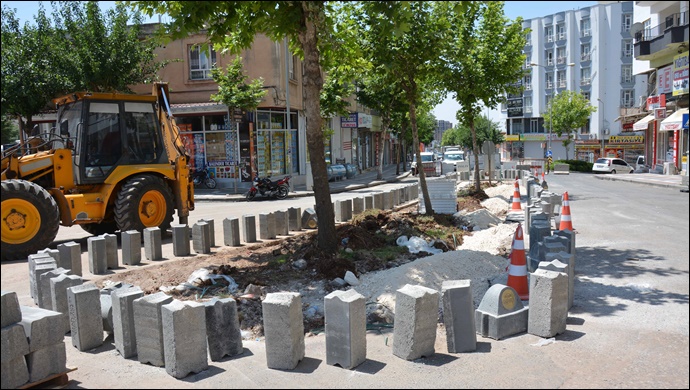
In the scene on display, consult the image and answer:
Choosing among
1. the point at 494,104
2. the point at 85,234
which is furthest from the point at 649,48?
the point at 85,234

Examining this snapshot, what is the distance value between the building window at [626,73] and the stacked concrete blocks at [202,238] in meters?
63.3

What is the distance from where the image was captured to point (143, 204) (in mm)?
12203

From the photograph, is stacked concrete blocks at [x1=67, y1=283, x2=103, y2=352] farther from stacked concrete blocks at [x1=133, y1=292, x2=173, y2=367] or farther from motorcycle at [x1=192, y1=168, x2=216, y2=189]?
motorcycle at [x1=192, y1=168, x2=216, y2=189]

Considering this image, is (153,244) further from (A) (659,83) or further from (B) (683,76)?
(A) (659,83)

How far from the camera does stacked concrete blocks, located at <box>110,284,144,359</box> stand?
5.48 metres

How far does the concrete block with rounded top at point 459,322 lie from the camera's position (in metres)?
5.41

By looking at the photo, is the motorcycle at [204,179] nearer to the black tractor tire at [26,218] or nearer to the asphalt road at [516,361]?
the black tractor tire at [26,218]

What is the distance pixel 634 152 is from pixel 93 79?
2268 inches

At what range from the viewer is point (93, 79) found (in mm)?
23156

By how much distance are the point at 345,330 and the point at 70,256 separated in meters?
5.61

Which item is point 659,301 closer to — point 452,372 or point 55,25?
point 452,372

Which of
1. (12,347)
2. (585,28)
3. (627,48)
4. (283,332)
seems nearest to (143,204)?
(12,347)

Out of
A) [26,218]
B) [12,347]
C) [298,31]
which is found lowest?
[12,347]

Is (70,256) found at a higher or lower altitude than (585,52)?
lower
